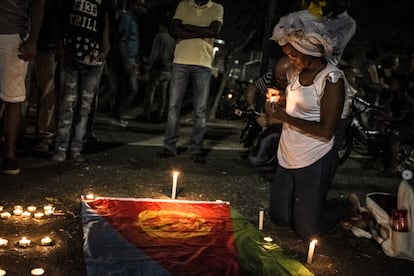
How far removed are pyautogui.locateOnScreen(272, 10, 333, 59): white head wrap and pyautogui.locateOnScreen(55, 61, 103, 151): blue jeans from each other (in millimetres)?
2592

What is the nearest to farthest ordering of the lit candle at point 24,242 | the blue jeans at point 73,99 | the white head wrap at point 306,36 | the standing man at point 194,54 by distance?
the lit candle at point 24,242 → the white head wrap at point 306,36 → the blue jeans at point 73,99 → the standing man at point 194,54

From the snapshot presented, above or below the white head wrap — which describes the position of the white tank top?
below

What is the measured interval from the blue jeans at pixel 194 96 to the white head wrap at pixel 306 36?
2464 mm

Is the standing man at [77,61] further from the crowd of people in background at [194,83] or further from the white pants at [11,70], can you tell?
the white pants at [11,70]

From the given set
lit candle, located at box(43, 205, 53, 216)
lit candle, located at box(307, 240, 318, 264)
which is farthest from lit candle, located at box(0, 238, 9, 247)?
lit candle, located at box(307, 240, 318, 264)

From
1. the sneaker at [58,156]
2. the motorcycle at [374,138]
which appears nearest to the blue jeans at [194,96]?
the sneaker at [58,156]

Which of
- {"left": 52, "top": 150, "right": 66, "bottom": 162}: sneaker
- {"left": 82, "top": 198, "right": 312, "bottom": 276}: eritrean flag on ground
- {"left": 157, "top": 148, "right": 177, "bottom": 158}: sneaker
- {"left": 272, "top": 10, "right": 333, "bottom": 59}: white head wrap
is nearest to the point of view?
{"left": 82, "top": 198, "right": 312, "bottom": 276}: eritrean flag on ground

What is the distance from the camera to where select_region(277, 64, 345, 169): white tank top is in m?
4.08

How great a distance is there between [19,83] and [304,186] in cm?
303

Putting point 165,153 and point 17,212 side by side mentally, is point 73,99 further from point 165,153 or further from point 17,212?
point 17,212

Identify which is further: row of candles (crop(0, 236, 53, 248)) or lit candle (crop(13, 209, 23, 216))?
lit candle (crop(13, 209, 23, 216))

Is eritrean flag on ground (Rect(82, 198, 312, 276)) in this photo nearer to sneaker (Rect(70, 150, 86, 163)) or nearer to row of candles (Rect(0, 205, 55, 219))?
row of candles (Rect(0, 205, 55, 219))

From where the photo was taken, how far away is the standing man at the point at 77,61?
214 inches

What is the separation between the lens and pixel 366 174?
23.5ft
